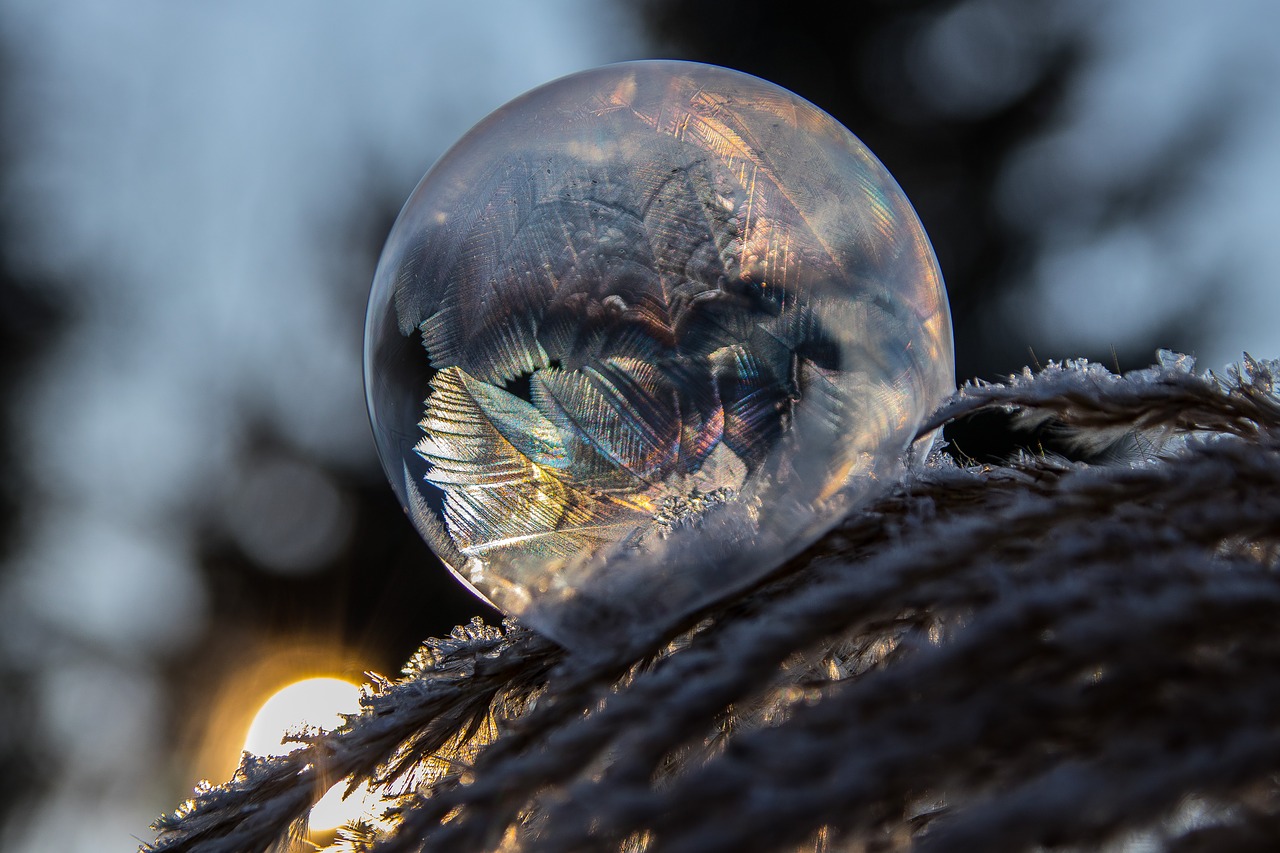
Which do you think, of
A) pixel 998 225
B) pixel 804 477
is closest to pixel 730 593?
pixel 804 477

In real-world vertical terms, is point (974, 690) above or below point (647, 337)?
below

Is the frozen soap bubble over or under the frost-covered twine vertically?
over

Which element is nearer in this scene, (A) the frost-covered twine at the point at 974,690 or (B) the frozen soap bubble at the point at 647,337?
(A) the frost-covered twine at the point at 974,690

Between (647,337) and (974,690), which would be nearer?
(974,690)

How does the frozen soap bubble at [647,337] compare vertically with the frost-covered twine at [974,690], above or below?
above

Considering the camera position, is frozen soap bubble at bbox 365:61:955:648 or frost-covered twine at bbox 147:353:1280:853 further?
frozen soap bubble at bbox 365:61:955:648
